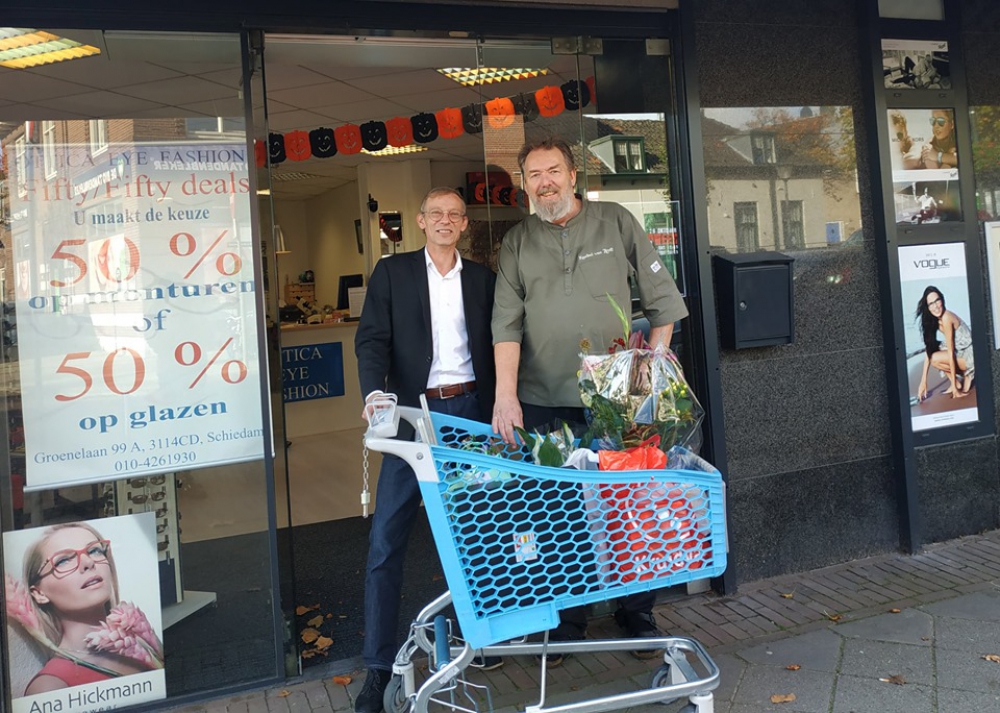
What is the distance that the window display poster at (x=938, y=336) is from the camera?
4582mm

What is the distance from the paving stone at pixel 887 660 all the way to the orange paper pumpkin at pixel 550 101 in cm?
295

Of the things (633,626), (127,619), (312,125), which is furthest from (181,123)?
(312,125)

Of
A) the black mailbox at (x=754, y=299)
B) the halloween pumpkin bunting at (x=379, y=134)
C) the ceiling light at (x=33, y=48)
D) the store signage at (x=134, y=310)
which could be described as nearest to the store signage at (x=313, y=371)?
the halloween pumpkin bunting at (x=379, y=134)

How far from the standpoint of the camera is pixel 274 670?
11.4 ft

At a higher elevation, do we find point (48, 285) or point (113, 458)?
point (48, 285)

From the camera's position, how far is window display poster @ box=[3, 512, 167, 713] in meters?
3.11

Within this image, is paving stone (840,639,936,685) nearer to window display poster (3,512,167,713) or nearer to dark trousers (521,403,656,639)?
dark trousers (521,403,656,639)

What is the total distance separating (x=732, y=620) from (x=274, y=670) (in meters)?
2.01

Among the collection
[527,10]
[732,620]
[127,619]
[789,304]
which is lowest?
[732,620]

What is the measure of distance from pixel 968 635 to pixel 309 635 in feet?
9.28

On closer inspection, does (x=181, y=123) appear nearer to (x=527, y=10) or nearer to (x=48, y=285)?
(x=48, y=285)

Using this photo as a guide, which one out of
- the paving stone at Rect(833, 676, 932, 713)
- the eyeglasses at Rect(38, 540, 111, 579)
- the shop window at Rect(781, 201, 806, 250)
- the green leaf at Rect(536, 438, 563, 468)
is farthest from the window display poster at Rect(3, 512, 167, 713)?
the shop window at Rect(781, 201, 806, 250)

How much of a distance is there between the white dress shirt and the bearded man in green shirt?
15 cm

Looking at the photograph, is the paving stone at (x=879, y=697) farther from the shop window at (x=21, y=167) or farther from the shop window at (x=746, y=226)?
the shop window at (x=21, y=167)
